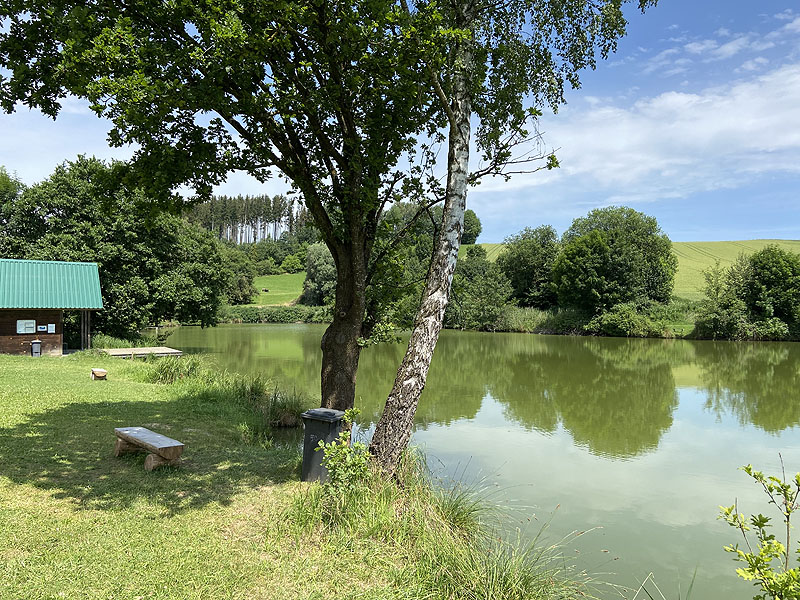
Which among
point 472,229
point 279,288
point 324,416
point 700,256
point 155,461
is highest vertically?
point 472,229

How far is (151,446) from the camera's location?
591 cm

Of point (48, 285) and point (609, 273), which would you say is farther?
point (609, 273)

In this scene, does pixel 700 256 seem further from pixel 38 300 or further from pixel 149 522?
pixel 149 522

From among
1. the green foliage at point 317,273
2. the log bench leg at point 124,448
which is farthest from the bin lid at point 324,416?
the green foliage at point 317,273

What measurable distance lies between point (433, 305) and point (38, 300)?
18.3m

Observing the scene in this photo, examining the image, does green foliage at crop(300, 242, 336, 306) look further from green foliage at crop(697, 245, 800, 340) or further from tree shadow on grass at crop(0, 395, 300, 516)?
tree shadow on grass at crop(0, 395, 300, 516)

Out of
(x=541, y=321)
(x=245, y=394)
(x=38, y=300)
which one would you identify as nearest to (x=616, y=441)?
(x=245, y=394)

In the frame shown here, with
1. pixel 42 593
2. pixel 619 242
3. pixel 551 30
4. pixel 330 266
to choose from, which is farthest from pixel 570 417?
pixel 330 266

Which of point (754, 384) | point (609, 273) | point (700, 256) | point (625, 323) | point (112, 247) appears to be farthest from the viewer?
point (700, 256)

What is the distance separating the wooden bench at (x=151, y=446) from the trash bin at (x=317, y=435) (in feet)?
4.95

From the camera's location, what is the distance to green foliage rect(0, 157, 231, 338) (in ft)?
73.5

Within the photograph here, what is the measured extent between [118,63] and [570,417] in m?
11.7

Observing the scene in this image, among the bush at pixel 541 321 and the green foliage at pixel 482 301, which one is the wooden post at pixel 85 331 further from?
the bush at pixel 541 321

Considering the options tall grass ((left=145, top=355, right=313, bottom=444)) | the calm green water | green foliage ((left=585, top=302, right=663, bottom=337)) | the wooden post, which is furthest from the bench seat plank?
green foliage ((left=585, top=302, right=663, bottom=337))
